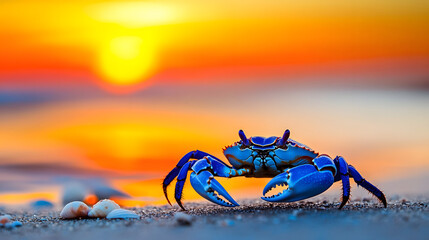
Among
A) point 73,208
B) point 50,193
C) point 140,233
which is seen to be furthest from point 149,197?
point 140,233

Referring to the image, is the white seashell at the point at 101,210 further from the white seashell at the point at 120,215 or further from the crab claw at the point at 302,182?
the crab claw at the point at 302,182

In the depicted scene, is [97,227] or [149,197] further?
[149,197]

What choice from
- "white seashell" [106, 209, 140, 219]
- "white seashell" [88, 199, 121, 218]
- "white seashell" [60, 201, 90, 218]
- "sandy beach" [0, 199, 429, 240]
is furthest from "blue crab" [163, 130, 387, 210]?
"white seashell" [60, 201, 90, 218]

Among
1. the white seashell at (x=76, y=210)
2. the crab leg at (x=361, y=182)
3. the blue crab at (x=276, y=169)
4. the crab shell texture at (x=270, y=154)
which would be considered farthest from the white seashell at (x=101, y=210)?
the crab leg at (x=361, y=182)

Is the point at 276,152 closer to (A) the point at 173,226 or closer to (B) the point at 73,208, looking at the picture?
(A) the point at 173,226

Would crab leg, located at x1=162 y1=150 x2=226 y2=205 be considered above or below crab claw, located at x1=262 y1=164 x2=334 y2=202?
above

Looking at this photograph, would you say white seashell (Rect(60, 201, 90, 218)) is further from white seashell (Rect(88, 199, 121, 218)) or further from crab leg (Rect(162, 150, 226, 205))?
crab leg (Rect(162, 150, 226, 205))

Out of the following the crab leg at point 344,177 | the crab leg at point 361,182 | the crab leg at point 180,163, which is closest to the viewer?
the crab leg at point 344,177
